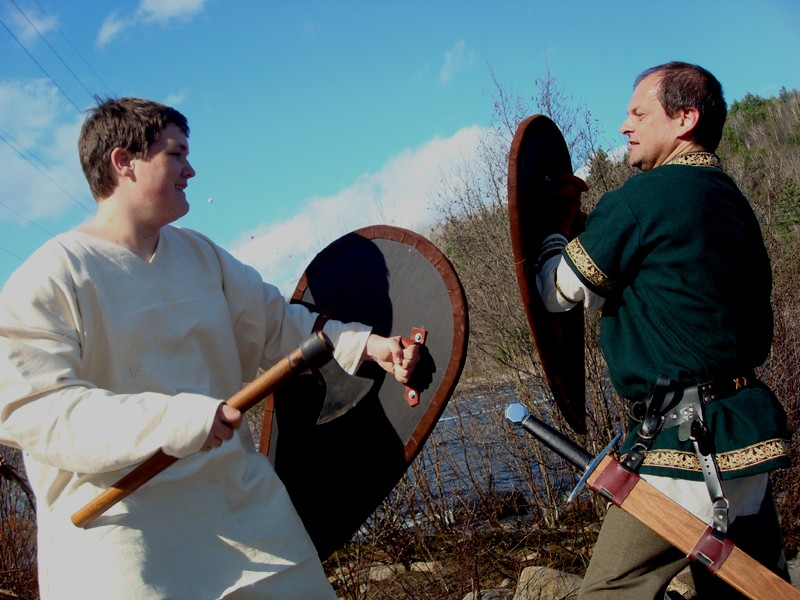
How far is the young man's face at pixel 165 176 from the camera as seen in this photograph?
76.7 inches

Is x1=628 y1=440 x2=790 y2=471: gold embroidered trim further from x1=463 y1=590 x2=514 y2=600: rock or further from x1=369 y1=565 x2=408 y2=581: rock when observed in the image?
x1=369 y1=565 x2=408 y2=581: rock

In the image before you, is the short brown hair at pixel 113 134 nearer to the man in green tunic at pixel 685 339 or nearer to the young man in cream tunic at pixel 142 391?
the young man in cream tunic at pixel 142 391

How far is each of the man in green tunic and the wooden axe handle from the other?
0.78 m

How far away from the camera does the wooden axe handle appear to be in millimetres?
1691

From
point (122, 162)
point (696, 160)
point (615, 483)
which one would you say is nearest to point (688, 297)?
point (696, 160)

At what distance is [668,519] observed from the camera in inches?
72.8

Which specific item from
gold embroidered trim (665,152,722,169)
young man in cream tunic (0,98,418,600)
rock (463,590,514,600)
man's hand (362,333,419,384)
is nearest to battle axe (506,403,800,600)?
man's hand (362,333,419,384)

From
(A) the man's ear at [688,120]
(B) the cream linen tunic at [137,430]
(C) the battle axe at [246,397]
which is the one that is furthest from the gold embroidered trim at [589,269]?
(B) the cream linen tunic at [137,430]

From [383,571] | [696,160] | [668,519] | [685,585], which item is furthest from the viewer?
[383,571]

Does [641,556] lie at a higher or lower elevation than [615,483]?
lower

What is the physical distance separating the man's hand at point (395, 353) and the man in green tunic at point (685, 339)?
1.49ft

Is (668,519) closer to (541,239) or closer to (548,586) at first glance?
(541,239)

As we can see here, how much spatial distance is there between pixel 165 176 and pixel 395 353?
29.8 inches

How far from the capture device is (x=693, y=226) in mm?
1984
